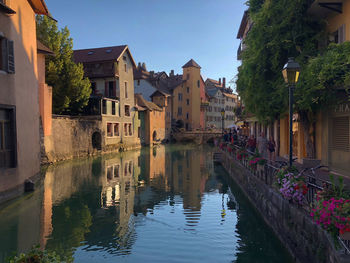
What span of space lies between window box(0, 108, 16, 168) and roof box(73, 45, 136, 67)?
2756 cm

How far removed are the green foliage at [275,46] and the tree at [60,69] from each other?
2000 centimetres

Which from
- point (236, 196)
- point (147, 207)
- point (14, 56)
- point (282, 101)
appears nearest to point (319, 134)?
point (282, 101)

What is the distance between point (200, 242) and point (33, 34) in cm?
1429

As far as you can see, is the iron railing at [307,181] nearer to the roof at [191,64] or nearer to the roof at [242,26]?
the roof at [242,26]

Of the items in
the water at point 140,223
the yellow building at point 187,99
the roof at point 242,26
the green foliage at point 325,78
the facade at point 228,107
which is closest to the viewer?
the water at point 140,223

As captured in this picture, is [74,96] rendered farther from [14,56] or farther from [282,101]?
[282,101]

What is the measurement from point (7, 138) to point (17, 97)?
1922mm

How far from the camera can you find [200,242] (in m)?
8.49

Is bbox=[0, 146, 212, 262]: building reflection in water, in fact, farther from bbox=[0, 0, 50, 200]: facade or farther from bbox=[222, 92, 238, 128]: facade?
bbox=[222, 92, 238, 128]: facade

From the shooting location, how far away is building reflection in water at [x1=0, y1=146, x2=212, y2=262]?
856cm

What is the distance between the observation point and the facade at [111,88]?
36344 millimetres

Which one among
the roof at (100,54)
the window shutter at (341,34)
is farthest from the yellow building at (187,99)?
the window shutter at (341,34)

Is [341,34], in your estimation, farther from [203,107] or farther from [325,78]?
[203,107]

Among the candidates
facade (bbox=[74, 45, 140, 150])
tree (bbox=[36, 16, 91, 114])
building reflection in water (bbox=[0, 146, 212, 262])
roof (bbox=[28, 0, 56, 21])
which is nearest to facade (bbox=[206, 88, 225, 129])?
facade (bbox=[74, 45, 140, 150])
